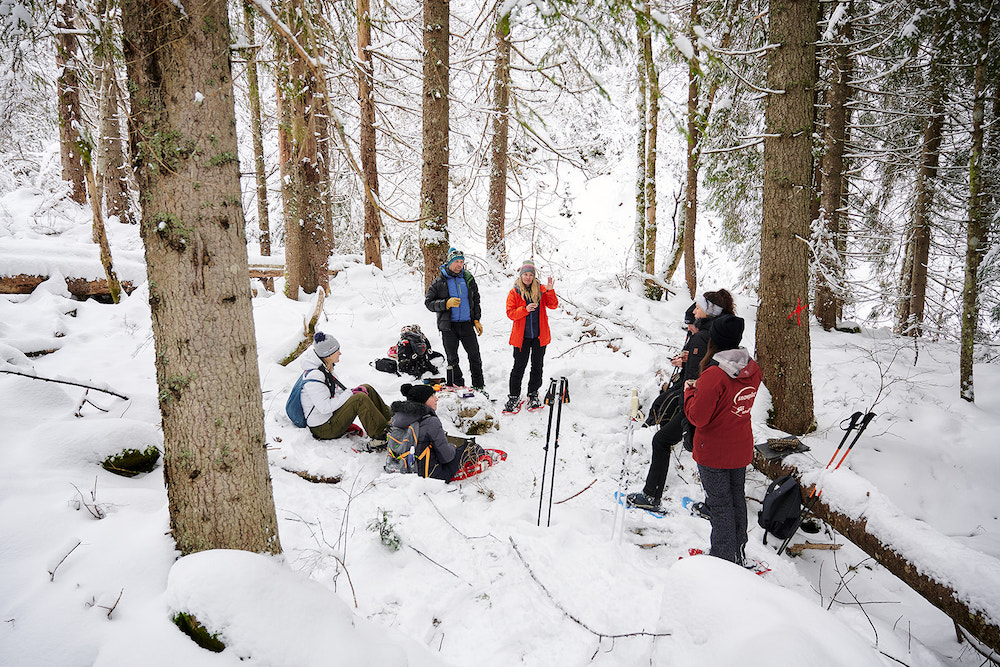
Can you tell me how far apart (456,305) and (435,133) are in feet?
10.4

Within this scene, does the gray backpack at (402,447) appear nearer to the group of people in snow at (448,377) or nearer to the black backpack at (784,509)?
the group of people in snow at (448,377)

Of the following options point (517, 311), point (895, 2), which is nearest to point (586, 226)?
point (895, 2)

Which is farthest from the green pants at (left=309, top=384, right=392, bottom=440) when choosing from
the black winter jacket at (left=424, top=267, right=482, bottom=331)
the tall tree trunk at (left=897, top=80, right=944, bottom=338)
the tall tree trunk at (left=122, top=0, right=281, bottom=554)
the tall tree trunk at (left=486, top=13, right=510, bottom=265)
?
the tall tree trunk at (left=897, top=80, right=944, bottom=338)

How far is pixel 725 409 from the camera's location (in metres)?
3.45

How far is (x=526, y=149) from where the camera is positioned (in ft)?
37.6

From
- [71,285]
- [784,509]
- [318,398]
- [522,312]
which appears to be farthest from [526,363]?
[71,285]

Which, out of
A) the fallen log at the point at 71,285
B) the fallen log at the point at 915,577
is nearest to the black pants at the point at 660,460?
the fallen log at the point at 915,577

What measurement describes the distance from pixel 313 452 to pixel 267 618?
3.02 meters

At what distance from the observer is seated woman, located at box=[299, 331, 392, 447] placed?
495 centimetres

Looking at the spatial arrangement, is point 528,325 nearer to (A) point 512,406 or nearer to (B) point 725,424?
(A) point 512,406

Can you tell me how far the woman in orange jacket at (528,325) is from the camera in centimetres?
600

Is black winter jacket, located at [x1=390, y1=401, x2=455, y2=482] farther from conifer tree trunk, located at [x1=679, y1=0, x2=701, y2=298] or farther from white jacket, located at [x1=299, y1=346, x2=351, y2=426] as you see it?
conifer tree trunk, located at [x1=679, y1=0, x2=701, y2=298]

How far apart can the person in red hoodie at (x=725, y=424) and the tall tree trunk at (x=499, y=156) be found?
7160mm

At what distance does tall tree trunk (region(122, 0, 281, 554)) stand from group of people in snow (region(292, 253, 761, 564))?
2.38m
